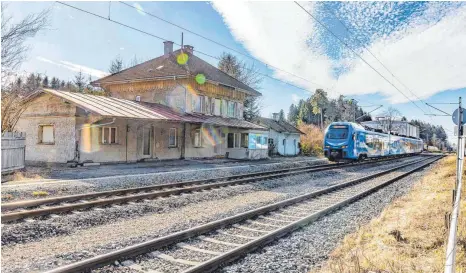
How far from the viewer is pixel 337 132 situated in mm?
24875

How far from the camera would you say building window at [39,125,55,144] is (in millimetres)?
18645

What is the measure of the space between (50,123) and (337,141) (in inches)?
698

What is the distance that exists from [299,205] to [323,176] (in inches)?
308

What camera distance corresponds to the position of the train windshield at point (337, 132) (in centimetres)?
2438

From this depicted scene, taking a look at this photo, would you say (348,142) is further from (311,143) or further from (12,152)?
(311,143)

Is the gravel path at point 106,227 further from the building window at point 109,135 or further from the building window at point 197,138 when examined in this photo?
the building window at point 197,138

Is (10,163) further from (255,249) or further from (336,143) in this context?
(336,143)

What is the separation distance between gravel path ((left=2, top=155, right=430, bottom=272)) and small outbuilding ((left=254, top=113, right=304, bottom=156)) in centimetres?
2674

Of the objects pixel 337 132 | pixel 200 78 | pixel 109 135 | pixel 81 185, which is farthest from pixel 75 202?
pixel 337 132

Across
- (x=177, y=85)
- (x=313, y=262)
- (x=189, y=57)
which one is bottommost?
(x=313, y=262)

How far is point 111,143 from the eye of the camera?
63.4 feet

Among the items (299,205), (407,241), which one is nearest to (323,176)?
(299,205)

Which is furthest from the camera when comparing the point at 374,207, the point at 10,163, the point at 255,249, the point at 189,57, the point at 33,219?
the point at 189,57

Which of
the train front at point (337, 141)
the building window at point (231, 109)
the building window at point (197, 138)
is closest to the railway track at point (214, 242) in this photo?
the train front at point (337, 141)
